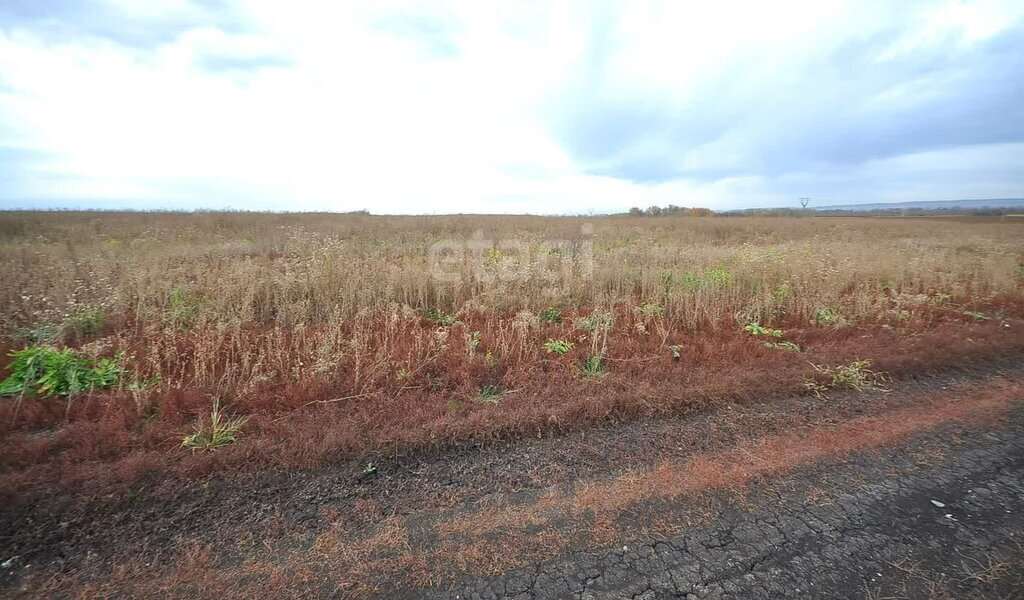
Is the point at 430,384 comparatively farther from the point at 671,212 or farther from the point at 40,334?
the point at 671,212

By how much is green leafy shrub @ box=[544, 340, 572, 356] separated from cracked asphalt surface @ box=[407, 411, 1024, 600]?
2604 mm

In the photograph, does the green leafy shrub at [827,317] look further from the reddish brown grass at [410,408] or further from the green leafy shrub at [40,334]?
the green leafy shrub at [40,334]

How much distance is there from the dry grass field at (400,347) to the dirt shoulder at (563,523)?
1.02 ft

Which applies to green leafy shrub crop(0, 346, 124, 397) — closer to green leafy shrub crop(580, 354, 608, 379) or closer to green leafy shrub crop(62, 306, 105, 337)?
green leafy shrub crop(62, 306, 105, 337)

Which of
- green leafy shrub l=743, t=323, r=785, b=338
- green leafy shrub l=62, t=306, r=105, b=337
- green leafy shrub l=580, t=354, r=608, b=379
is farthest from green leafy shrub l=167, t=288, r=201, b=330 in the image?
green leafy shrub l=743, t=323, r=785, b=338

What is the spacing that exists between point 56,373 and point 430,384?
3487mm

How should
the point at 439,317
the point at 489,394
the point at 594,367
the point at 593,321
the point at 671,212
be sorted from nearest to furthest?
1. the point at 489,394
2. the point at 594,367
3. the point at 593,321
4. the point at 439,317
5. the point at 671,212

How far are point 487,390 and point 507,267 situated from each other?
13.6ft

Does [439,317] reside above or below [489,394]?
above

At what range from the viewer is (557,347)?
4973 millimetres

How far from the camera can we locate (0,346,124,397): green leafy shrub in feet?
11.7

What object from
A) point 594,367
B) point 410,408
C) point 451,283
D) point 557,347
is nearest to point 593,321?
point 557,347

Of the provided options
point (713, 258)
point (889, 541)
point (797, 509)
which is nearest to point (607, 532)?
point (797, 509)

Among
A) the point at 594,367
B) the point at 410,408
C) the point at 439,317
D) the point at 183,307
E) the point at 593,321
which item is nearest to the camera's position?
the point at 410,408
